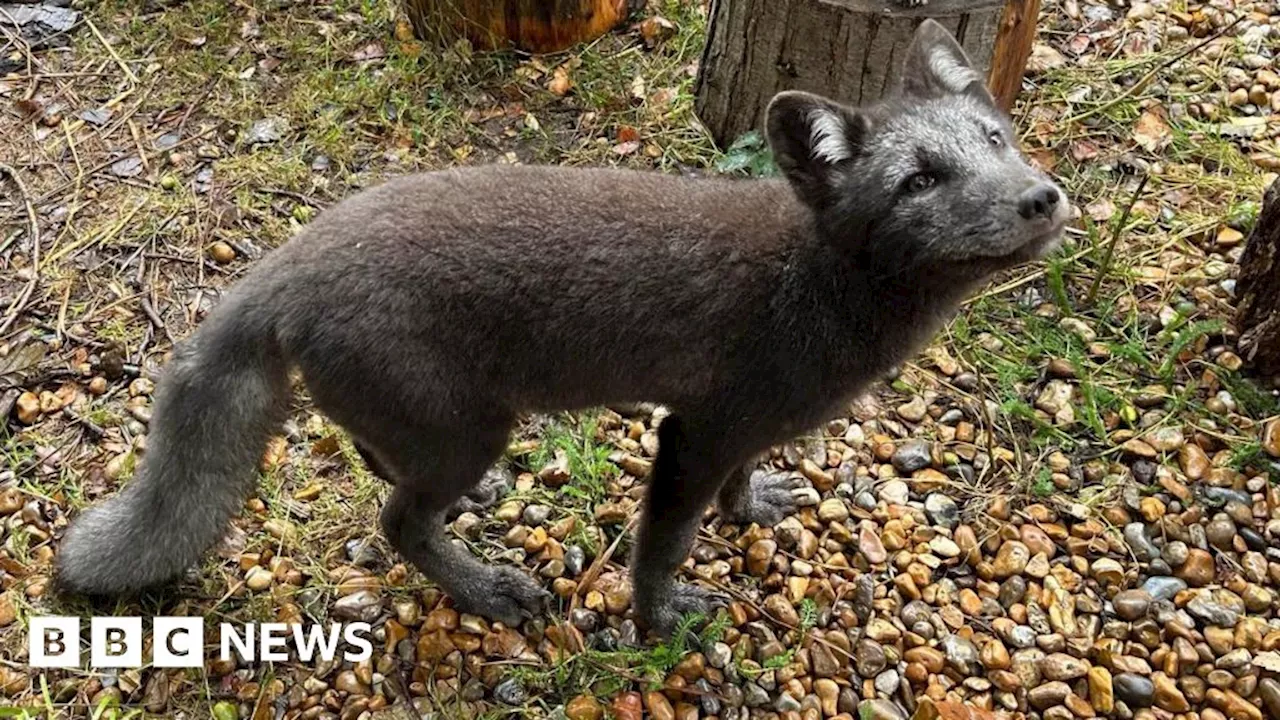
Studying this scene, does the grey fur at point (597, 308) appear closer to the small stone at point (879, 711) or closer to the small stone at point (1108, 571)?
the small stone at point (879, 711)

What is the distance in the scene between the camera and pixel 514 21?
5598 mm

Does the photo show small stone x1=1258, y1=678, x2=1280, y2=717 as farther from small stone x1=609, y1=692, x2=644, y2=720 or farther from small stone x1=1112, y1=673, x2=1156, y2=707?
small stone x1=609, y1=692, x2=644, y2=720

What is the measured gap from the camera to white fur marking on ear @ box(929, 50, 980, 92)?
3.35 meters

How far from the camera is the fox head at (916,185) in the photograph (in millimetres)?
3000

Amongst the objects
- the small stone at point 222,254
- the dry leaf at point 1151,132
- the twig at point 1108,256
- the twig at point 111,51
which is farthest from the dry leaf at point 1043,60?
the twig at point 111,51

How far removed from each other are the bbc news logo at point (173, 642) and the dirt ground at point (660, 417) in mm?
49

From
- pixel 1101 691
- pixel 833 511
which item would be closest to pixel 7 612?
pixel 833 511

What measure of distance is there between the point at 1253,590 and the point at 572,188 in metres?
2.62

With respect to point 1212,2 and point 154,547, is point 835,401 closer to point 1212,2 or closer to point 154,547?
point 154,547

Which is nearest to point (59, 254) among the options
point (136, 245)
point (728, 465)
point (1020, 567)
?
point (136, 245)

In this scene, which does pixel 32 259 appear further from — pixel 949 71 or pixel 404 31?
pixel 949 71

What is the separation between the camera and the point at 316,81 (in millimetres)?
5539

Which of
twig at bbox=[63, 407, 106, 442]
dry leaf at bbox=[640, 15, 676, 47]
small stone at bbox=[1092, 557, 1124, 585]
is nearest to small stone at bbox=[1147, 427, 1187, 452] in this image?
small stone at bbox=[1092, 557, 1124, 585]

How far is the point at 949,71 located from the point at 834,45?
1.22m
